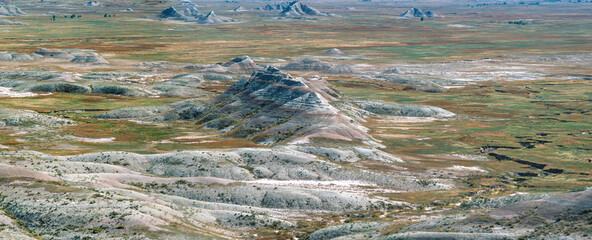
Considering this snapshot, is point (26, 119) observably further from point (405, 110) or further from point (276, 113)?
point (405, 110)

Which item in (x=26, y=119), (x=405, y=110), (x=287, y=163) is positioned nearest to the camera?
(x=287, y=163)

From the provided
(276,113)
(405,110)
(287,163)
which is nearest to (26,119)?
(276,113)

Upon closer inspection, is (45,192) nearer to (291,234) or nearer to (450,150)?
(291,234)

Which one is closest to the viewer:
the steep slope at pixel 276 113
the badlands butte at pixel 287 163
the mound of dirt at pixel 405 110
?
the badlands butte at pixel 287 163

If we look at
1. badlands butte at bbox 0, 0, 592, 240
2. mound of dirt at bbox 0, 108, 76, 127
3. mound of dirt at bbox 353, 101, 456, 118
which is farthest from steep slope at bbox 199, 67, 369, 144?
mound of dirt at bbox 0, 108, 76, 127

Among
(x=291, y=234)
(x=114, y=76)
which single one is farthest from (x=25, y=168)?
(x=114, y=76)

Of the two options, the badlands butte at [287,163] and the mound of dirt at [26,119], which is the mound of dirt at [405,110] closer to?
the badlands butte at [287,163]

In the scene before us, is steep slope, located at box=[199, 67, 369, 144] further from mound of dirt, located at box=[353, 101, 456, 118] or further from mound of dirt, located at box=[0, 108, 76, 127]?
mound of dirt, located at box=[0, 108, 76, 127]

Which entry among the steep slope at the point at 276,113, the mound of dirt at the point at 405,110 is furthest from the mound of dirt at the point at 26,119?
the mound of dirt at the point at 405,110
